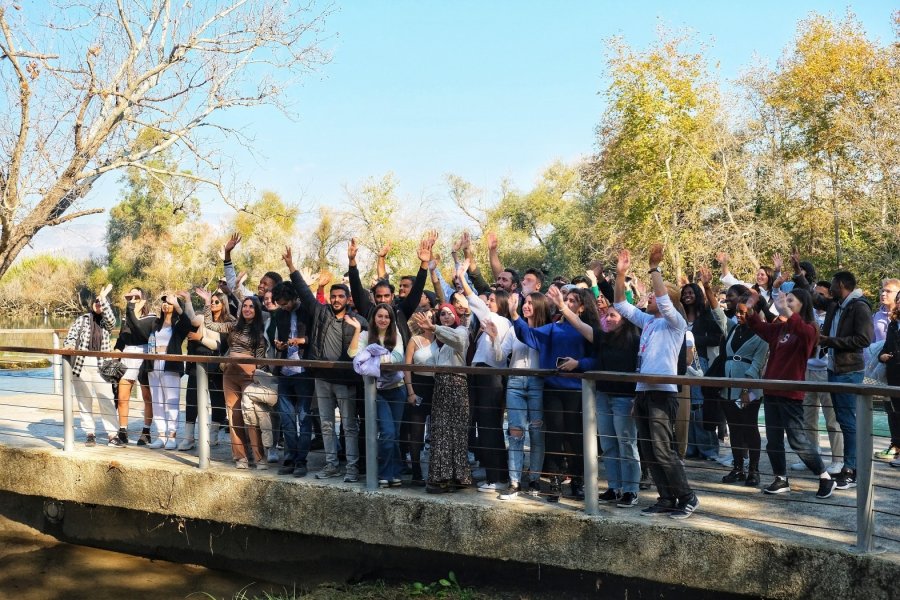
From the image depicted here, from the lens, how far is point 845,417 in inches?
274

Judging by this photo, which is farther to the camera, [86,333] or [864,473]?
[86,333]

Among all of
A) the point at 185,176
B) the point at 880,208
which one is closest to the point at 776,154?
the point at 880,208

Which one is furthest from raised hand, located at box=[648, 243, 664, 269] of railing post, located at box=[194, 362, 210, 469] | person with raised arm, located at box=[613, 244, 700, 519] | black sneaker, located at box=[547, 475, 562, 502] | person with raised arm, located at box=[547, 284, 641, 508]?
railing post, located at box=[194, 362, 210, 469]

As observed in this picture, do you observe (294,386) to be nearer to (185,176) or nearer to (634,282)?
(634,282)

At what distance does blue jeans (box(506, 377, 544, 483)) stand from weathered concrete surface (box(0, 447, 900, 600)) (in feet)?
1.61

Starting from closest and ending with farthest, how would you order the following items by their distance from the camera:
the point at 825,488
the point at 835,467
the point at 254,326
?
the point at 825,488 → the point at 835,467 → the point at 254,326

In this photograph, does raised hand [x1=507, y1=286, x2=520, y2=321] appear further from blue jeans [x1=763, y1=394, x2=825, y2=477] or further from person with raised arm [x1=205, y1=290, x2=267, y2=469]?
person with raised arm [x1=205, y1=290, x2=267, y2=469]

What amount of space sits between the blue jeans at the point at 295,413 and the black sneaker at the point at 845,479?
169 inches

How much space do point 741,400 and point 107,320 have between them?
21.1ft

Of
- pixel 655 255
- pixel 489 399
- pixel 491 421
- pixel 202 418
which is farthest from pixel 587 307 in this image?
A: pixel 202 418

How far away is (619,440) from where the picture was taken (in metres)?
6.43

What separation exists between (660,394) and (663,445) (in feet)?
1.14

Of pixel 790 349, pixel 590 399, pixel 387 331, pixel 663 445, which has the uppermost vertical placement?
pixel 387 331

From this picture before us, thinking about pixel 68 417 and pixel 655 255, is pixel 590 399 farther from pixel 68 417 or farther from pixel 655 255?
pixel 68 417
